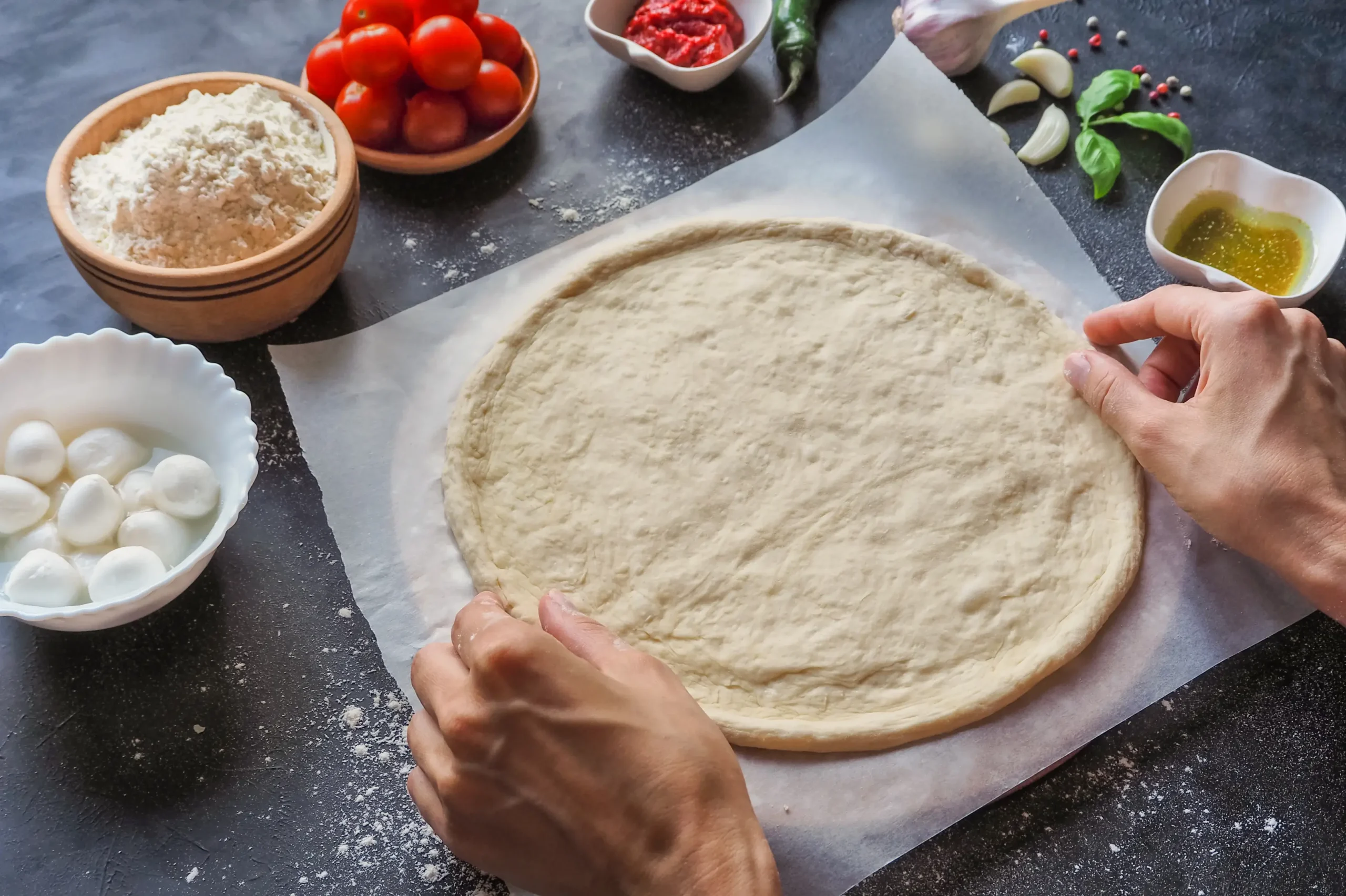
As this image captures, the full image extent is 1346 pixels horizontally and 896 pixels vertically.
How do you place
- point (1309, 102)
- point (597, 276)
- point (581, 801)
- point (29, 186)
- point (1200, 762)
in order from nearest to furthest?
point (581, 801), point (1200, 762), point (597, 276), point (29, 186), point (1309, 102)

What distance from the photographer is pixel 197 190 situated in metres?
1.91

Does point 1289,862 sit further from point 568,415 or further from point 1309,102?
point 1309,102

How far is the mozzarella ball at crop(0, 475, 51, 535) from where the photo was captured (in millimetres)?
1627

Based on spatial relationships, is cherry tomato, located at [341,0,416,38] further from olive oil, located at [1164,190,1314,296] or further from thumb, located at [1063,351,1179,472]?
olive oil, located at [1164,190,1314,296]

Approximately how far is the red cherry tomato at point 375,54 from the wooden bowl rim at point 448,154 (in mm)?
162

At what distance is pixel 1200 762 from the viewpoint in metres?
1.73

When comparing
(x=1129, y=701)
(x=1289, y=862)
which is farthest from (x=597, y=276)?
(x=1289, y=862)

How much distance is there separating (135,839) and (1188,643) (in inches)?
71.5

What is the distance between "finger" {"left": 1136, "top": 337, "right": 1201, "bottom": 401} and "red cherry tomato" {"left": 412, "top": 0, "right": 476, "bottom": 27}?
170 cm

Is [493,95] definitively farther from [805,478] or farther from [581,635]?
[581,635]

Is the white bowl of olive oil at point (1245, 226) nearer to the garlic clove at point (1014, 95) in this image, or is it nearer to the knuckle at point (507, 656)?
the garlic clove at point (1014, 95)

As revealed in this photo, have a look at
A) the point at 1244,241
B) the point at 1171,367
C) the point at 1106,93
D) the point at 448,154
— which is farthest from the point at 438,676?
the point at 1106,93

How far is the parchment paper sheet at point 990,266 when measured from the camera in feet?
5.41

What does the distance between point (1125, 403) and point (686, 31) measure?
1.39m
